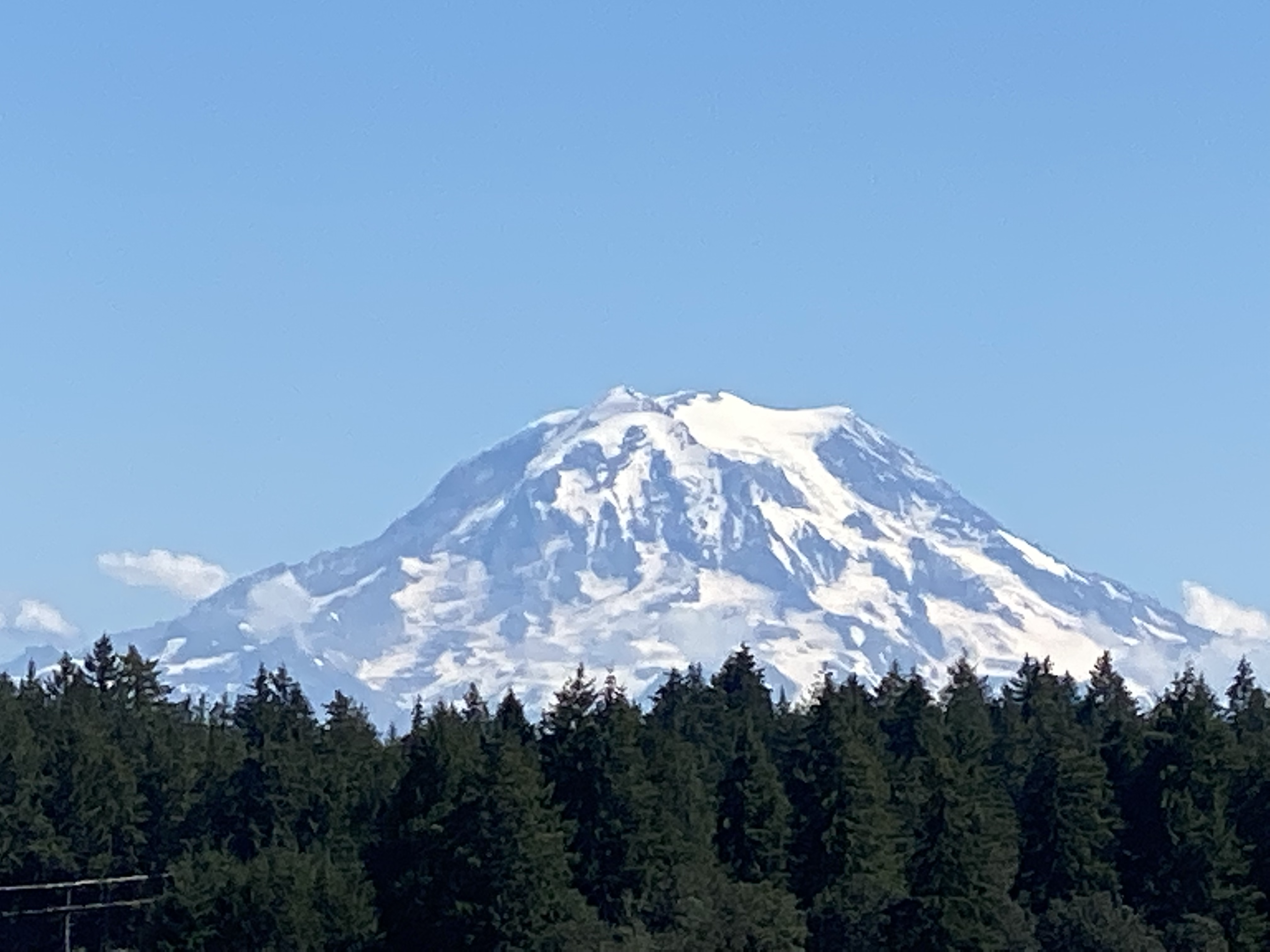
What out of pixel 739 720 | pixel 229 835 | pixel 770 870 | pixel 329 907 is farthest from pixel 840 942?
pixel 739 720

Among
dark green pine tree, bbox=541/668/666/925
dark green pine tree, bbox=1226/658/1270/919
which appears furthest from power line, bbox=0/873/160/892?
dark green pine tree, bbox=1226/658/1270/919

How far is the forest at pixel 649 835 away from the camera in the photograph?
90.5 metres

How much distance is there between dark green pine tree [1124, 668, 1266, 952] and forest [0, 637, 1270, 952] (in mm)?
109

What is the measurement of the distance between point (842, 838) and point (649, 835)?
6943mm

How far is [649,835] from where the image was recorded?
98.0 meters

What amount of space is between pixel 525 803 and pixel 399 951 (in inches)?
265

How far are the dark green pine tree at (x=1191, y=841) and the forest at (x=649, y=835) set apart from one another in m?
0.11

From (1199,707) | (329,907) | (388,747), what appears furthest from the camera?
(388,747)

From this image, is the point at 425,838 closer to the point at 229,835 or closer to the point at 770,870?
the point at 770,870

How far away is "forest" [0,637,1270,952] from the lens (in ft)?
297

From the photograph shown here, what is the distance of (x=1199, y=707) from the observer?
10325 cm

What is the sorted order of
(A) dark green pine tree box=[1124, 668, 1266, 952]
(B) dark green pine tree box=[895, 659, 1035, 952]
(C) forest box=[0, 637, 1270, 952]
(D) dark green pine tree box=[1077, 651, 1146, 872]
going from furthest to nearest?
1. (D) dark green pine tree box=[1077, 651, 1146, 872]
2. (A) dark green pine tree box=[1124, 668, 1266, 952]
3. (C) forest box=[0, 637, 1270, 952]
4. (B) dark green pine tree box=[895, 659, 1035, 952]

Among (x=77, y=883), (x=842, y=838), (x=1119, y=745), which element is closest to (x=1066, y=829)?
(x=842, y=838)

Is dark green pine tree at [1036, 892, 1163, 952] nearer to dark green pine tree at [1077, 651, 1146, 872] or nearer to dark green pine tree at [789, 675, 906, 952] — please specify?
dark green pine tree at [789, 675, 906, 952]
